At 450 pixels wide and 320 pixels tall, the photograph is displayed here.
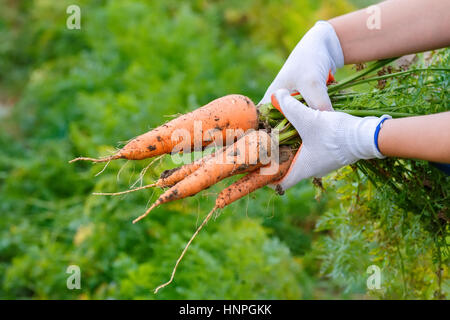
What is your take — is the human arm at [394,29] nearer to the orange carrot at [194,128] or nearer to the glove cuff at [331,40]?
the glove cuff at [331,40]

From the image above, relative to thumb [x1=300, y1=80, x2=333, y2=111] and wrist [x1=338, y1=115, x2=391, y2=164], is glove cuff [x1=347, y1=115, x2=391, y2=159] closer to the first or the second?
wrist [x1=338, y1=115, x2=391, y2=164]

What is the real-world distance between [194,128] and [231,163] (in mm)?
209

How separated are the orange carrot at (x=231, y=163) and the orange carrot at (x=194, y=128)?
0.10 metres

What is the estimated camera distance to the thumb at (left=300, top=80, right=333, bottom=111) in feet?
5.77

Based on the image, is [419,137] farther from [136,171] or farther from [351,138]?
[136,171]

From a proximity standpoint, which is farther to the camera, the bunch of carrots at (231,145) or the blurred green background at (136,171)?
the blurred green background at (136,171)

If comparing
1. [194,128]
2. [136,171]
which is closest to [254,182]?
[194,128]

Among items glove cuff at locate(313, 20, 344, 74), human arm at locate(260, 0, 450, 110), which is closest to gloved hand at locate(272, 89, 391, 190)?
human arm at locate(260, 0, 450, 110)

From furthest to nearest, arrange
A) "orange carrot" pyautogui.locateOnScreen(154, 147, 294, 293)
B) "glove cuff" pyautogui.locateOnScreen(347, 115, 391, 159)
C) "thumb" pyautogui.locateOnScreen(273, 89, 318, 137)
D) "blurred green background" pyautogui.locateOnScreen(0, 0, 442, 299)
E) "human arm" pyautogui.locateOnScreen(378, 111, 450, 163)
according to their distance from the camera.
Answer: "blurred green background" pyautogui.locateOnScreen(0, 0, 442, 299) → "orange carrot" pyautogui.locateOnScreen(154, 147, 294, 293) → "thumb" pyautogui.locateOnScreen(273, 89, 318, 137) → "glove cuff" pyautogui.locateOnScreen(347, 115, 391, 159) → "human arm" pyautogui.locateOnScreen(378, 111, 450, 163)

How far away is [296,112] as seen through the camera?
1691 millimetres

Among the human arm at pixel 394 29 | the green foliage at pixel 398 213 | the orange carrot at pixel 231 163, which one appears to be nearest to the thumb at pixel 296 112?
the orange carrot at pixel 231 163

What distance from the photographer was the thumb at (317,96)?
5.77 feet
